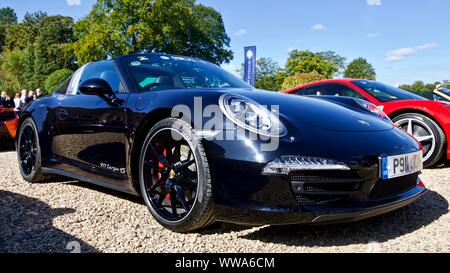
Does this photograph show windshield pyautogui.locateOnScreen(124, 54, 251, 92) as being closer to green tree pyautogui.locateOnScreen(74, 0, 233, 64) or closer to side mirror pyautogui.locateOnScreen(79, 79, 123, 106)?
side mirror pyautogui.locateOnScreen(79, 79, 123, 106)

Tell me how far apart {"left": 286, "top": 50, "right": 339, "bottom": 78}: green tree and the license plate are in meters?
51.5

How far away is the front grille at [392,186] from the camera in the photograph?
2.14m

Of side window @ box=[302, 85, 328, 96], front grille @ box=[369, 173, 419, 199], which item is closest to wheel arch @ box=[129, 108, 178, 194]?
front grille @ box=[369, 173, 419, 199]

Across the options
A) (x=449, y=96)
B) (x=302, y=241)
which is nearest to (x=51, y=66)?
(x=449, y=96)

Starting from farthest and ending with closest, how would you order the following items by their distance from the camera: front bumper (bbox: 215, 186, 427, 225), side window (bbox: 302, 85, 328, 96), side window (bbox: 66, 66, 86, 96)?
side window (bbox: 302, 85, 328, 96) → side window (bbox: 66, 66, 86, 96) → front bumper (bbox: 215, 186, 427, 225)

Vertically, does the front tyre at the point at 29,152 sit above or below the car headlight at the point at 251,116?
below

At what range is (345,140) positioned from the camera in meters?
2.15

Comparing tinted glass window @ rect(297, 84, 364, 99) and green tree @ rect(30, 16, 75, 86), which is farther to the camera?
green tree @ rect(30, 16, 75, 86)

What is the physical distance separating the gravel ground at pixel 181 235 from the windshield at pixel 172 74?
0.97m

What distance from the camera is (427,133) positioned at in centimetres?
476

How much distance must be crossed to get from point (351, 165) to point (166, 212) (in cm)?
117

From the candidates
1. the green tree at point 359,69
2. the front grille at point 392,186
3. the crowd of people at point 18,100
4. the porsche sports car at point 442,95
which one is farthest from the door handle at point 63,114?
the green tree at point 359,69

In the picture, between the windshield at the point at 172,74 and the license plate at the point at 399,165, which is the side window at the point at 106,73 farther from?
the license plate at the point at 399,165

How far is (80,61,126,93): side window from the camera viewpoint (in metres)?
3.06
